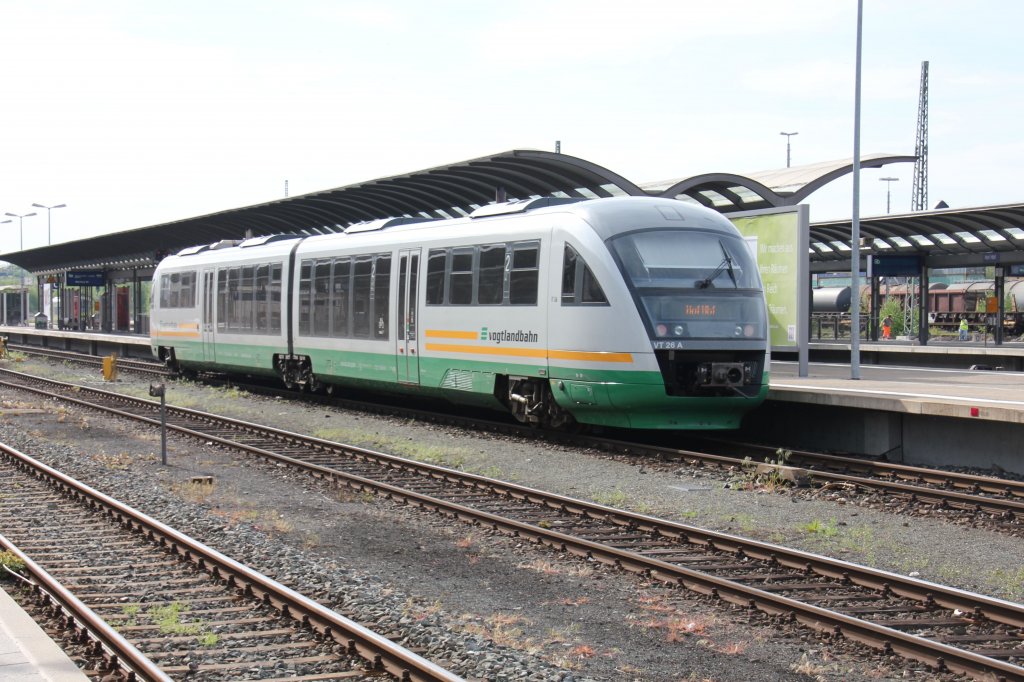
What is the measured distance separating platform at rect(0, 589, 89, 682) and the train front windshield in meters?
8.63

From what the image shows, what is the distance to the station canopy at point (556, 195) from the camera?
2011cm

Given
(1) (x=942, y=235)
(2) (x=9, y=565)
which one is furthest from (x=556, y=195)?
(2) (x=9, y=565)

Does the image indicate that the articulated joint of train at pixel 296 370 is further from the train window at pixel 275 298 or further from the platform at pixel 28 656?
the platform at pixel 28 656

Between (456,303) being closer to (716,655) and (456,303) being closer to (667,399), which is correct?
(667,399)

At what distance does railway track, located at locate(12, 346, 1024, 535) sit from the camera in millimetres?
10594

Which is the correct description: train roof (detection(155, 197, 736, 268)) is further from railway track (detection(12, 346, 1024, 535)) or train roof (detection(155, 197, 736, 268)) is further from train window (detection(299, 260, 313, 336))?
railway track (detection(12, 346, 1024, 535))

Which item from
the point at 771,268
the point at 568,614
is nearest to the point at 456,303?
the point at 771,268

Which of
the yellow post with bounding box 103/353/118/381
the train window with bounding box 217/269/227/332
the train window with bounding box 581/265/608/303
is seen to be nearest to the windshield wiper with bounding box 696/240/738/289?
the train window with bounding box 581/265/608/303

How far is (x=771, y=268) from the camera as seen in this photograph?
18703mm

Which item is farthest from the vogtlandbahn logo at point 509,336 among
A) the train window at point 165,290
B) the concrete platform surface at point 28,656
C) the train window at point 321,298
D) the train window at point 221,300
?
the train window at point 165,290

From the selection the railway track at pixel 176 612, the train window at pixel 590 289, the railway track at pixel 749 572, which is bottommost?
the railway track at pixel 176 612

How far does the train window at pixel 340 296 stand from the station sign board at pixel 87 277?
32.9 m

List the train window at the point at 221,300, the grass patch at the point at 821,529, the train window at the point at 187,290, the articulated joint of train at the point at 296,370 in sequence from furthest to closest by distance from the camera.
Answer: the train window at the point at 187,290, the train window at the point at 221,300, the articulated joint of train at the point at 296,370, the grass patch at the point at 821,529

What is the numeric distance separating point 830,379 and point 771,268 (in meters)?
2.00
